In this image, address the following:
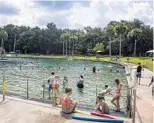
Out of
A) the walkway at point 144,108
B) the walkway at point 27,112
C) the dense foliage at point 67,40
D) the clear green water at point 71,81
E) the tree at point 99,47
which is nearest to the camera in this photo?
the walkway at point 27,112

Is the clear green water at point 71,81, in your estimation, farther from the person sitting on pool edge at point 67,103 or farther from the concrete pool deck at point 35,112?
the person sitting on pool edge at point 67,103

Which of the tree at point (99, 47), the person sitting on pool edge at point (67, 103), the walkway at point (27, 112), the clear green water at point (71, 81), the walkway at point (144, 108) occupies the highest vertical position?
the tree at point (99, 47)

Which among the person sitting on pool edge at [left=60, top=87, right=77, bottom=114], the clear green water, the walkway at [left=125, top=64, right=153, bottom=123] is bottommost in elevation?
the clear green water

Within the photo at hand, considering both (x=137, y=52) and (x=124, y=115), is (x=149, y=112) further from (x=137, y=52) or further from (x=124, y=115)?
(x=137, y=52)

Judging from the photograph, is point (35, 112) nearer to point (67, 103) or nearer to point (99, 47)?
point (67, 103)

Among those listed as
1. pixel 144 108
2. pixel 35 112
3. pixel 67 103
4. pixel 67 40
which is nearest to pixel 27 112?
pixel 35 112

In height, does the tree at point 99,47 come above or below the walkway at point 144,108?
above

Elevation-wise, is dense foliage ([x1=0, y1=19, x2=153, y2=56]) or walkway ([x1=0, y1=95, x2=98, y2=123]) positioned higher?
dense foliage ([x1=0, y1=19, x2=153, y2=56])

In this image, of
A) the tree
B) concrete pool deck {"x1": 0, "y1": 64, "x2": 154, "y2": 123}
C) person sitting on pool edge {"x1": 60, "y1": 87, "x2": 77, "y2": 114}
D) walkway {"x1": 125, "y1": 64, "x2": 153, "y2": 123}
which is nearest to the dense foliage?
the tree

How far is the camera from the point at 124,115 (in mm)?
12391

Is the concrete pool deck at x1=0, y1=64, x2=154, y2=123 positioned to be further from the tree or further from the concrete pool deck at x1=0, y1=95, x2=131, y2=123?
the tree

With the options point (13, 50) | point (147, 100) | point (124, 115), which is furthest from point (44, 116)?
point (13, 50)

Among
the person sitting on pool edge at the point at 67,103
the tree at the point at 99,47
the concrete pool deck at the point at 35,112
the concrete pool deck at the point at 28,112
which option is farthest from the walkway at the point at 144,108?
the tree at the point at 99,47

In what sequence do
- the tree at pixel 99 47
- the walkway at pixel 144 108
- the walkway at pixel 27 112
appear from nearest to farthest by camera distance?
the walkway at pixel 27 112 < the walkway at pixel 144 108 < the tree at pixel 99 47
